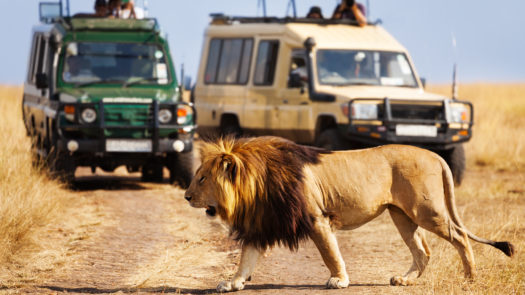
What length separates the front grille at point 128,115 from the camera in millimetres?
12758

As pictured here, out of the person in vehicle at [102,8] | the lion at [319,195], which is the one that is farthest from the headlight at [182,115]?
the lion at [319,195]

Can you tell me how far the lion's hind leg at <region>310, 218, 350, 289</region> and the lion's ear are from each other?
2.12ft

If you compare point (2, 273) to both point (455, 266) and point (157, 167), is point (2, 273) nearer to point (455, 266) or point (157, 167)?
point (455, 266)

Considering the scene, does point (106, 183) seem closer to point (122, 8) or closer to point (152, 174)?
point (152, 174)

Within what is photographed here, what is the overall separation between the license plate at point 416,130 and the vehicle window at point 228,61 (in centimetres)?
325

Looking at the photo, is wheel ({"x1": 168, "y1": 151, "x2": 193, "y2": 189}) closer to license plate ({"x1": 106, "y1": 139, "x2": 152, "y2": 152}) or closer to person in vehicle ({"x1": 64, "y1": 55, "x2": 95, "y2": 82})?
license plate ({"x1": 106, "y1": 139, "x2": 152, "y2": 152})

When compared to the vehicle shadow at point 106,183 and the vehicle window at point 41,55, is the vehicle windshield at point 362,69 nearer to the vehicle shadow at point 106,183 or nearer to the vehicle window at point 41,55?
the vehicle shadow at point 106,183

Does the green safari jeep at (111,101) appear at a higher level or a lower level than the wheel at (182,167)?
higher

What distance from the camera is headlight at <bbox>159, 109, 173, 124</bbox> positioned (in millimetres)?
12914

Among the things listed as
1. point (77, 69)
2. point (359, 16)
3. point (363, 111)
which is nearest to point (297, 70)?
point (363, 111)

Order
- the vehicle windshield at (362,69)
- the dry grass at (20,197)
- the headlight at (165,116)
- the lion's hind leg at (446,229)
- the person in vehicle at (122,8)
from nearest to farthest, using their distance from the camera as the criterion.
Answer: the lion's hind leg at (446,229)
the dry grass at (20,197)
the headlight at (165,116)
the vehicle windshield at (362,69)
the person in vehicle at (122,8)

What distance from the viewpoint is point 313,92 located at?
548 inches

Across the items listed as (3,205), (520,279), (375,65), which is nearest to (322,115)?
(375,65)

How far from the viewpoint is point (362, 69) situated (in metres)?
14.3
